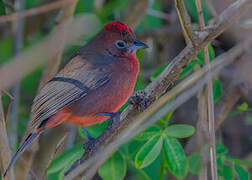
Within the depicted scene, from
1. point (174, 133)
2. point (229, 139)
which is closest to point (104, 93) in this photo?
point (174, 133)

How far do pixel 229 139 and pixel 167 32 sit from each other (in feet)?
4.96

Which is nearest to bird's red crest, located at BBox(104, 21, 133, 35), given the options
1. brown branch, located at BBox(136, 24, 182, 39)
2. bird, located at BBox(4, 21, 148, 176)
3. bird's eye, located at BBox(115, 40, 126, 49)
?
bird, located at BBox(4, 21, 148, 176)

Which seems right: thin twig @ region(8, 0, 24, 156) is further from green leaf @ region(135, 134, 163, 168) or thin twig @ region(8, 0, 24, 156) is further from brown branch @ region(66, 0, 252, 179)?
green leaf @ region(135, 134, 163, 168)

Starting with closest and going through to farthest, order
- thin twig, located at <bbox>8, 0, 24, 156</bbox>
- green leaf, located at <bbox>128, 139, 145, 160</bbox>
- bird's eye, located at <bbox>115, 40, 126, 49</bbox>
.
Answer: green leaf, located at <bbox>128, 139, 145, 160</bbox> → bird's eye, located at <bbox>115, 40, 126, 49</bbox> → thin twig, located at <bbox>8, 0, 24, 156</bbox>

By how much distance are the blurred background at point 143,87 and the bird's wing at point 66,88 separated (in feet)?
0.71

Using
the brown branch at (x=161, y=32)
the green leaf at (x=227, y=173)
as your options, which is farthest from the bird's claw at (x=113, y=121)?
the brown branch at (x=161, y=32)

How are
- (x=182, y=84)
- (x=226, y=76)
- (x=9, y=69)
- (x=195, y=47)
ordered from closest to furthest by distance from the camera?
(x=9, y=69) → (x=182, y=84) → (x=195, y=47) → (x=226, y=76)

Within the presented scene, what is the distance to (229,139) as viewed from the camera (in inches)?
202

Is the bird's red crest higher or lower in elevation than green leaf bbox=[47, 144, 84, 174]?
higher

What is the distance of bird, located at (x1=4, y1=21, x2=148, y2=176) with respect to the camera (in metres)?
3.33

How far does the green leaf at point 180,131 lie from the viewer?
9.66 feet

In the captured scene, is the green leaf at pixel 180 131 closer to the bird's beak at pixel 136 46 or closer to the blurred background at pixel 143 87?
the blurred background at pixel 143 87

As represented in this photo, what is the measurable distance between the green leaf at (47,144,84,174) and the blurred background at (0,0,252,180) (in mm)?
11

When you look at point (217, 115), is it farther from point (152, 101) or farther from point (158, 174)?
point (152, 101)
